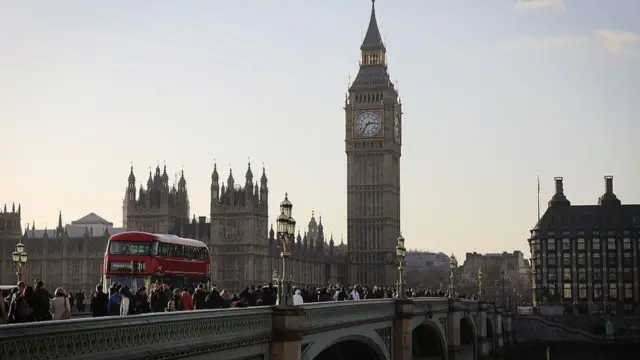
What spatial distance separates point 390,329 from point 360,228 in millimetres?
93992

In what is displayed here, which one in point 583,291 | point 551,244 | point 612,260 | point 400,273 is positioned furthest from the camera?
point 551,244

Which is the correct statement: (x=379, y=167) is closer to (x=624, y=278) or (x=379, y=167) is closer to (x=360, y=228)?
(x=360, y=228)

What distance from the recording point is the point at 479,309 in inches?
3273

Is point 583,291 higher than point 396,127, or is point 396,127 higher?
point 396,127

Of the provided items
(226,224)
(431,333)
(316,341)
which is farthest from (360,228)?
(316,341)

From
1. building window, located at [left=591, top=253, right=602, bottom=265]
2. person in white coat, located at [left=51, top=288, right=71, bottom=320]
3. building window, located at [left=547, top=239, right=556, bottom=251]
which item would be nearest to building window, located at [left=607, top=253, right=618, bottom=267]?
building window, located at [left=591, top=253, right=602, bottom=265]

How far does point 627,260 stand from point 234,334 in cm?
13748

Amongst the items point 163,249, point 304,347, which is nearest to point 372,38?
point 163,249

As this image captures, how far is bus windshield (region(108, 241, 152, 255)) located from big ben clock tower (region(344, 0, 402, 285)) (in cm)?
8825

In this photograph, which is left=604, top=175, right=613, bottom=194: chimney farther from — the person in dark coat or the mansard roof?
the person in dark coat

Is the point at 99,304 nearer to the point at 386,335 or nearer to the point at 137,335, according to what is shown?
the point at 137,335

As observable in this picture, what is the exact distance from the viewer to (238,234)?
111 meters

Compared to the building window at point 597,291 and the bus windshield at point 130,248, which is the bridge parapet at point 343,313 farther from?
the building window at point 597,291

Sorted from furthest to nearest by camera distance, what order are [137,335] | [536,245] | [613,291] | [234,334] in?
[536,245] < [613,291] < [234,334] < [137,335]
